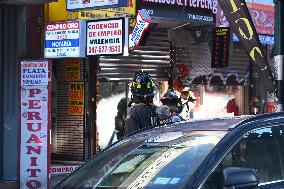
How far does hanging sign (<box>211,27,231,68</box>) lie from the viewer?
515 inches

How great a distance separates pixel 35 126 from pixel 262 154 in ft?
20.3

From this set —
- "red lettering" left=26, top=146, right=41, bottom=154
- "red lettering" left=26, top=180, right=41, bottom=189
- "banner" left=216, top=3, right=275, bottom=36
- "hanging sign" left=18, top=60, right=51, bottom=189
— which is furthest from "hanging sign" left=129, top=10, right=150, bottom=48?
Result: "banner" left=216, top=3, right=275, bottom=36

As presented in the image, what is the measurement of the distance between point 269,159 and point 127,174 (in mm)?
1117

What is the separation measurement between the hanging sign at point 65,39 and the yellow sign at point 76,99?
8.14 ft

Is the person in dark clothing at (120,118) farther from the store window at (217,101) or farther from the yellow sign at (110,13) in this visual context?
the store window at (217,101)

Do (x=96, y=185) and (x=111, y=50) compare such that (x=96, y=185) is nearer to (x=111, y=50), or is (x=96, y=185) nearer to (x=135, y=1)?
(x=111, y=50)

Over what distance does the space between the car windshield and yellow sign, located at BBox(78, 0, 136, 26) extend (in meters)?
7.38

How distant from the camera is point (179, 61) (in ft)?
49.4

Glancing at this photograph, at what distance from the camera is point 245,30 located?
360 inches

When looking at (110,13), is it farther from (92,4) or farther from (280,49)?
(280,49)

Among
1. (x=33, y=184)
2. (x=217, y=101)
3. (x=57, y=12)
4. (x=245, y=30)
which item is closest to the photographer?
(x=245, y=30)

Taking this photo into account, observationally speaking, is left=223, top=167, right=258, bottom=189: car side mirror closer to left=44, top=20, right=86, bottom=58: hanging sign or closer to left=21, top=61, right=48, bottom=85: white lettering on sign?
left=21, top=61, right=48, bottom=85: white lettering on sign

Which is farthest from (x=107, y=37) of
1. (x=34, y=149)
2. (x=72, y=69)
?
(x=72, y=69)

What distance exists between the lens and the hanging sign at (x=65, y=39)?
1038 centimetres
